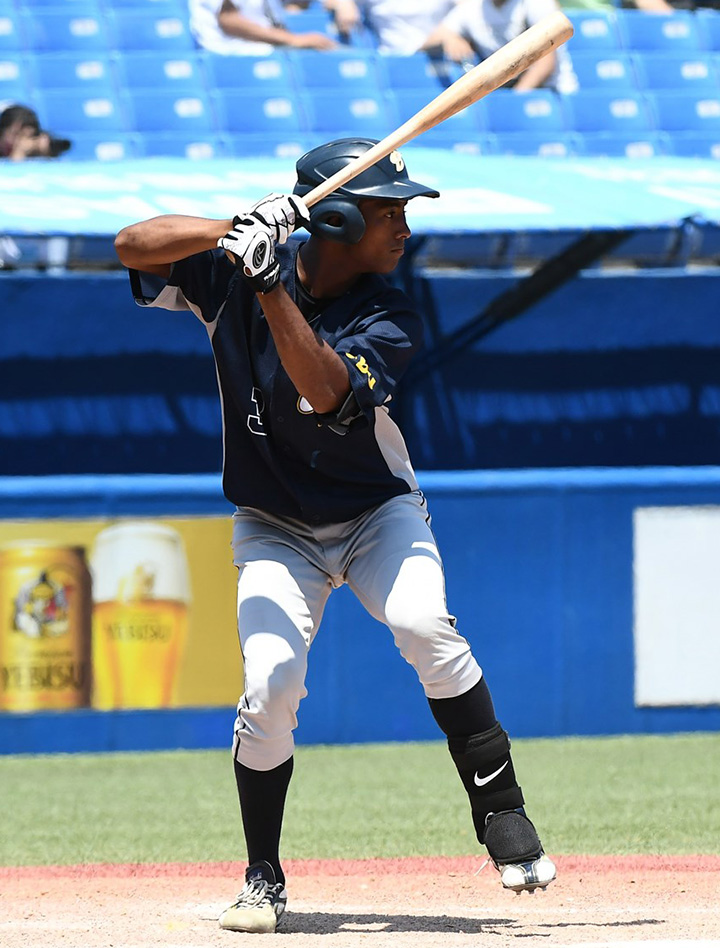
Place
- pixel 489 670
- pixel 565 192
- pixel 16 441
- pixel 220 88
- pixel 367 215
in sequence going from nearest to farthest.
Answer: pixel 367 215, pixel 489 670, pixel 565 192, pixel 16 441, pixel 220 88

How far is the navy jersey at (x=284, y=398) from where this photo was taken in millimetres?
3461

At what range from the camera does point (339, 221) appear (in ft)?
11.2

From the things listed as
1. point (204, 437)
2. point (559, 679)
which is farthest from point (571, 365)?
point (559, 679)

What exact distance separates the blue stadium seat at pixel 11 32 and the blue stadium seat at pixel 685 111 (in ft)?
14.8

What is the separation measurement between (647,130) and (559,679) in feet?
17.9

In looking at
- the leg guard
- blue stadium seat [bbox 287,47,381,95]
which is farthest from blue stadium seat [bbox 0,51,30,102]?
the leg guard

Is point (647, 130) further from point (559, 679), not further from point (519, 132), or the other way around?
point (559, 679)

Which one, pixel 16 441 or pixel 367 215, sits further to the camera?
pixel 16 441

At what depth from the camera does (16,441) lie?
8.99 meters

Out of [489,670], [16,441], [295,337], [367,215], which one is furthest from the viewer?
[16,441]

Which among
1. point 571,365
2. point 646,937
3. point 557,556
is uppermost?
point 571,365

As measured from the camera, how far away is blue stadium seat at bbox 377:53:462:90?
11000mm

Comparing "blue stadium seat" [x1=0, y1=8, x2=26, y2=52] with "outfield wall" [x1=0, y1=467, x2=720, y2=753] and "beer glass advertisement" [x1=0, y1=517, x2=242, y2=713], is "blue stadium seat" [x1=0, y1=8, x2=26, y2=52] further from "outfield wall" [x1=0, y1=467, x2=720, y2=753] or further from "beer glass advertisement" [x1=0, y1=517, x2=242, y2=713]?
"beer glass advertisement" [x1=0, y1=517, x2=242, y2=713]

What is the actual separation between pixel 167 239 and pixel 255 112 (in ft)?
25.2
